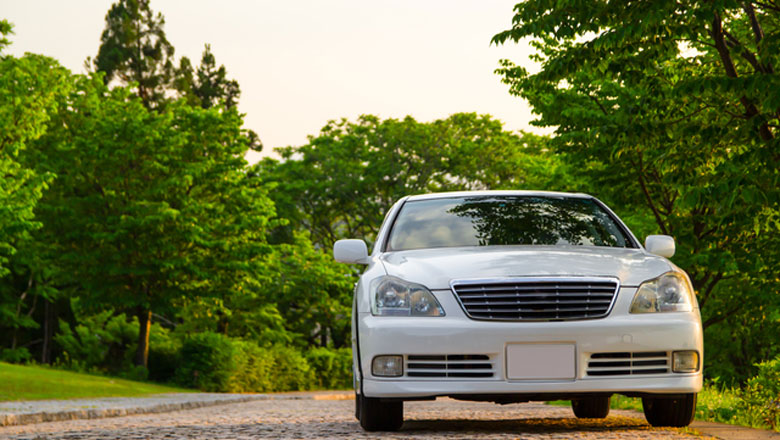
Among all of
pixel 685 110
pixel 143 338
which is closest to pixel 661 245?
pixel 685 110

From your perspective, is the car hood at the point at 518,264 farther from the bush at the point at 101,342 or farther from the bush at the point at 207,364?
the bush at the point at 101,342

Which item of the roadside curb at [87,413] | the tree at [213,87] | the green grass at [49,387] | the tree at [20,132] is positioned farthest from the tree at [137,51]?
the roadside curb at [87,413]

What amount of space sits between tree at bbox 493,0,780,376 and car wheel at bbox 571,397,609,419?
2011mm

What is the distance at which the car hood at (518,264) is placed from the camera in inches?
262

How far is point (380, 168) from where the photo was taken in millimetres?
48094

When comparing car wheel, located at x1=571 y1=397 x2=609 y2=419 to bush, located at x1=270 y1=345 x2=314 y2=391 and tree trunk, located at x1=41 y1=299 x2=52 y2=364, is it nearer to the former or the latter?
bush, located at x1=270 y1=345 x2=314 y2=391

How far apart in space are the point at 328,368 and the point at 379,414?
33.8m

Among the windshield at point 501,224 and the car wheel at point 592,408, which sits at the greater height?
the windshield at point 501,224

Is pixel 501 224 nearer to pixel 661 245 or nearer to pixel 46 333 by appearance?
pixel 661 245

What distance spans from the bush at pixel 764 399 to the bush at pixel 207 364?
1017 inches

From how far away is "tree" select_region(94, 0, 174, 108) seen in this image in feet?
184

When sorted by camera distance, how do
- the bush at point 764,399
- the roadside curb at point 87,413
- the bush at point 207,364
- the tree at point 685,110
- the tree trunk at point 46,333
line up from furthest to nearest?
the tree trunk at point 46,333 < the bush at point 207,364 < the roadside curb at point 87,413 < the tree at point 685,110 < the bush at point 764,399

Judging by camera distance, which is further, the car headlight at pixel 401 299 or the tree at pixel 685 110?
the tree at pixel 685 110

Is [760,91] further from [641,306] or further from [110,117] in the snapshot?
[110,117]
